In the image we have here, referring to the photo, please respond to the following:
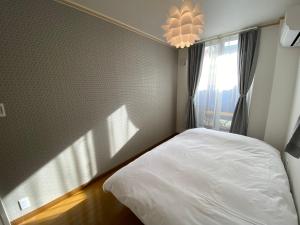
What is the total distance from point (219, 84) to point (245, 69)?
1.62 ft

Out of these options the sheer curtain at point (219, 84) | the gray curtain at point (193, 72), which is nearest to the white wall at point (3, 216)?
the gray curtain at point (193, 72)

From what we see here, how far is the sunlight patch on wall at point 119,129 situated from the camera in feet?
7.13

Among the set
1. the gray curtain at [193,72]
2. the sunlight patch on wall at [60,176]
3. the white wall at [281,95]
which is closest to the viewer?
the sunlight patch on wall at [60,176]

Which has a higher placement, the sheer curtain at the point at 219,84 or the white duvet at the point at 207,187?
the sheer curtain at the point at 219,84

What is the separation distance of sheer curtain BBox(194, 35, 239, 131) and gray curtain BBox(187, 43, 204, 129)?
9cm

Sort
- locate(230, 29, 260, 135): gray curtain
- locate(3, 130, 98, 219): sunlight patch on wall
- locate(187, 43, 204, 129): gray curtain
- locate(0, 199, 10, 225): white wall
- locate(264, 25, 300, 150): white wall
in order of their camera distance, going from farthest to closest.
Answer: locate(187, 43, 204, 129): gray curtain
locate(230, 29, 260, 135): gray curtain
locate(264, 25, 300, 150): white wall
locate(3, 130, 98, 219): sunlight patch on wall
locate(0, 199, 10, 225): white wall

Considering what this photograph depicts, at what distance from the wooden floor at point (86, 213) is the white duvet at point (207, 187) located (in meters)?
0.49

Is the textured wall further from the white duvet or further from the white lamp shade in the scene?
the white lamp shade

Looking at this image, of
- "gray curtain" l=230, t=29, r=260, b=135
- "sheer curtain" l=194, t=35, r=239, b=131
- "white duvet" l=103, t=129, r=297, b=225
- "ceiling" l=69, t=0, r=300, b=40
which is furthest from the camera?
"sheer curtain" l=194, t=35, r=239, b=131

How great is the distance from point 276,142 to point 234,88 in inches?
43.4

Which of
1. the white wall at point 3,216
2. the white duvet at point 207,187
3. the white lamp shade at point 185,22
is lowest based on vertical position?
the white wall at point 3,216

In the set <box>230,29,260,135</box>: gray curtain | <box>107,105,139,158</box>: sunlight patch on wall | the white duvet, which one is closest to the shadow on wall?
<box>107,105,139,158</box>: sunlight patch on wall

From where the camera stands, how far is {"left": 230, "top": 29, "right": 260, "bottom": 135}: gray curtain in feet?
7.48

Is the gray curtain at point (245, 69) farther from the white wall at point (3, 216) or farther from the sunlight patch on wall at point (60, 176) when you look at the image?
the white wall at point (3, 216)
